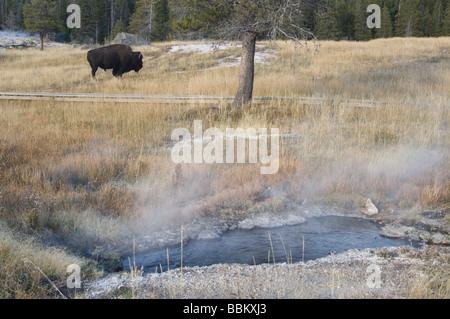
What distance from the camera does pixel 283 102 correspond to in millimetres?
12094

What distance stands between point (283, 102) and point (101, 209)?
7325 millimetres

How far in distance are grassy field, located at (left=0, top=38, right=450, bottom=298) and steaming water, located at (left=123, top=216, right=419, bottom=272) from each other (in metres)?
0.59

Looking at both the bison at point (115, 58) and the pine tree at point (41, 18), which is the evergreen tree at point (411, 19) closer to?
the pine tree at point (41, 18)

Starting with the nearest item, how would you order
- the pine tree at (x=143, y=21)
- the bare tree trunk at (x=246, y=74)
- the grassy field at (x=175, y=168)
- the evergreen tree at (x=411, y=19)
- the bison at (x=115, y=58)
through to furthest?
the grassy field at (x=175, y=168), the bare tree trunk at (x=246, y=74), the bison at (x=115, y=58), the pine tree at (x=143, y=21), the evergreen tree at (x=411, y=19)

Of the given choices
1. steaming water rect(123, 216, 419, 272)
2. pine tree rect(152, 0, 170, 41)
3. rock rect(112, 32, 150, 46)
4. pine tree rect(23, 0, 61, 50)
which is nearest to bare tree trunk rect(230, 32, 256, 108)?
steaming water rect(123, 216, 419, 272)

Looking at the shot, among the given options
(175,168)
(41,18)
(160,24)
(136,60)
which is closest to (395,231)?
(175,168)

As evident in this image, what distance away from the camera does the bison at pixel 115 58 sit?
60.0ft

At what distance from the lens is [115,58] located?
60.8 ft

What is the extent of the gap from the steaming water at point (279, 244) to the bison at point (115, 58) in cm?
1462

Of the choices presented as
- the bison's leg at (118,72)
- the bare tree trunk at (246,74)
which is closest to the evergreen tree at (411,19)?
the bison's leg at (118,72)

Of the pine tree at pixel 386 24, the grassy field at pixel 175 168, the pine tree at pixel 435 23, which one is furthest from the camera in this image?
the pine tree at pixel 435 23

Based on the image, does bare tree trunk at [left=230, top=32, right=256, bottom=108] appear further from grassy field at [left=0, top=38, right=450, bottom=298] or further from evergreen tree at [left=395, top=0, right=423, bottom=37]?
evergreen tree at [left=395, top=0, right=423, bottom=37]

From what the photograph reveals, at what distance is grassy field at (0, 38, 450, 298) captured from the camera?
534 cm
